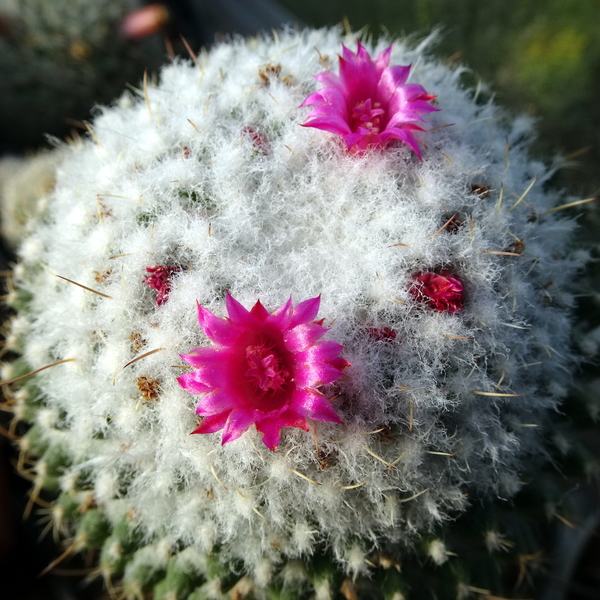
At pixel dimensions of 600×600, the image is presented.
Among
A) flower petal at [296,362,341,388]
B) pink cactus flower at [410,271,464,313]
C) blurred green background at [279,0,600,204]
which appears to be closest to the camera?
flower petal at [296,362,341,388]

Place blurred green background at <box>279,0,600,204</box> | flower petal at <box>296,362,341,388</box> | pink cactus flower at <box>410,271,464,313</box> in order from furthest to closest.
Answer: blurred green background at <box>279,0,600,204</box>
pink cactus flower at <box>410,271,464,313</box>
flower petal at <box>296,362,341,388</box>

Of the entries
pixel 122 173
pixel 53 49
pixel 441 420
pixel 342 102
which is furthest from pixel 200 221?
pixel 53 49

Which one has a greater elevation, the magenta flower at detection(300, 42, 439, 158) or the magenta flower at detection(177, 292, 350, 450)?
the magenta flower at detection(300, 42, 439, 158)

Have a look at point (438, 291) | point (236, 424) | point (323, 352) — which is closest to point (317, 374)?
point (323, 352)

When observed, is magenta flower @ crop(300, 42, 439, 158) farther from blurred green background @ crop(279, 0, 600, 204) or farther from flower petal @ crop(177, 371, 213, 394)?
blurred green background @ crop(279, 0, 600, 204)

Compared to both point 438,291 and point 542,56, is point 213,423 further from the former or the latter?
point 542,56

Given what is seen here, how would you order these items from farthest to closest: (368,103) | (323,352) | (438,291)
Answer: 1. (368,103)
2. (438,291)
3. (323,352)

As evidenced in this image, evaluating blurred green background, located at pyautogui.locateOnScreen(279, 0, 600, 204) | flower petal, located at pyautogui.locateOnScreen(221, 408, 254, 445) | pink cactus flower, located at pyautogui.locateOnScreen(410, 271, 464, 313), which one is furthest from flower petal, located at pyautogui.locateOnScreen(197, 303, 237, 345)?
blurred green background, located at pyautogui.locateOnScreen(279, 0, 600, 204)
